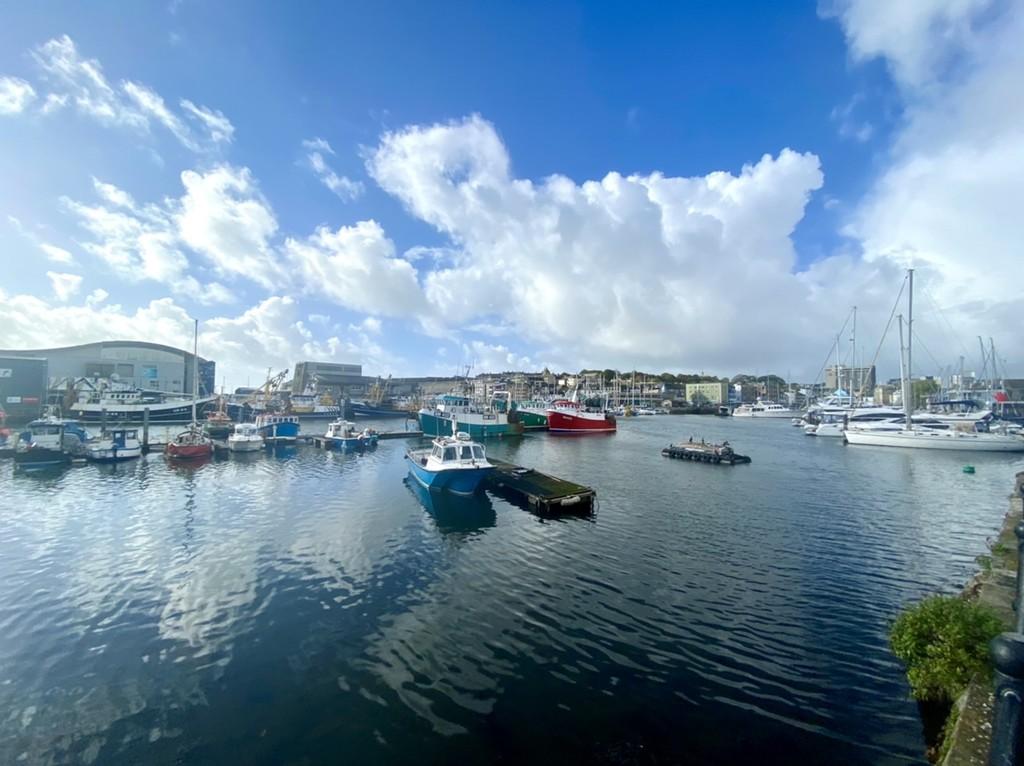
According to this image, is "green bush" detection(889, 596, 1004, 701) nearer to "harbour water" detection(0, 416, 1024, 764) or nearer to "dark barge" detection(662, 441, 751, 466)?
"harbour water" detection(0, 416, 1024, 764)

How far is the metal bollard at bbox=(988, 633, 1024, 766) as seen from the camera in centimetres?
295

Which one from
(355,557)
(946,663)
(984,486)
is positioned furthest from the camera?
(984,486)

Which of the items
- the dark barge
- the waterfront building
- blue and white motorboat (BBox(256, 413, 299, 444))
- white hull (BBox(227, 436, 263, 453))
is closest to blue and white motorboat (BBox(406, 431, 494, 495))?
the dark barge

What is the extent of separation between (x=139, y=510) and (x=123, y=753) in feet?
74.1

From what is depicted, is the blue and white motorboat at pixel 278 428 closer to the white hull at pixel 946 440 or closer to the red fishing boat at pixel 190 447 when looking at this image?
the red fishing boat at pixel 190 447

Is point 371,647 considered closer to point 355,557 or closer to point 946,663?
point 355,557

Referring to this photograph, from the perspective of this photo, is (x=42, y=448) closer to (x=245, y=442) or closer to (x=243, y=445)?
(x=243, y=445)

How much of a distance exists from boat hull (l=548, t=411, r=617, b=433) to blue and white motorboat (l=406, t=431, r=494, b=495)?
194 feet

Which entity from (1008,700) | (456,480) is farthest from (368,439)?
(1008,700)

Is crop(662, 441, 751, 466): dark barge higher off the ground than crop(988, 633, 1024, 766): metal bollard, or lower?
lower

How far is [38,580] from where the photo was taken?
1680cm

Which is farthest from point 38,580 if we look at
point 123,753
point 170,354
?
point 170,354

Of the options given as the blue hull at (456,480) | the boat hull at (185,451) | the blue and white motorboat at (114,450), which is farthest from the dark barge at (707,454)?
the blue and white motorboat at (114,450)

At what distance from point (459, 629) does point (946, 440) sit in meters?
74.6
